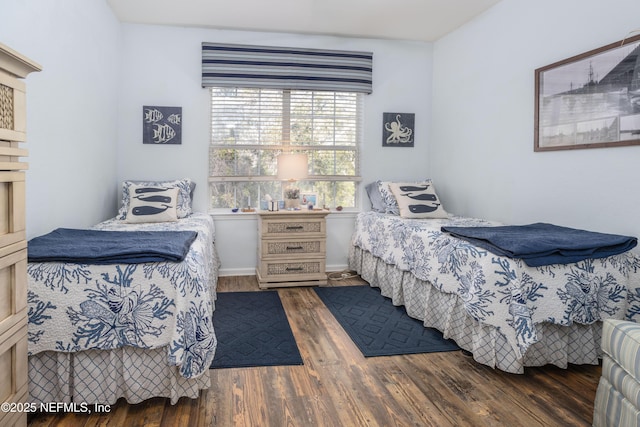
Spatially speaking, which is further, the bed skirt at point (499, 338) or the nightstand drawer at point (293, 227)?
the nightstand drawer at point (293, 227)

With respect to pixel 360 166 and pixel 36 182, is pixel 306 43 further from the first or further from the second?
pixel 36 182

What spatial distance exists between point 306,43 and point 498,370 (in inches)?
143

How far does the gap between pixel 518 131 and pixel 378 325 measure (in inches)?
76.9

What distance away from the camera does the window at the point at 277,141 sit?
456cm

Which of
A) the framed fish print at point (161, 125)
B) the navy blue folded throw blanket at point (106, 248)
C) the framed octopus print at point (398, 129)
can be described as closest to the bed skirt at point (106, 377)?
the navy blue folded throw blanket at point (106, 248)

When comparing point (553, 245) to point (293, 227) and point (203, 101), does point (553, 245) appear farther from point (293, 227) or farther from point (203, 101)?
point (203, 101)

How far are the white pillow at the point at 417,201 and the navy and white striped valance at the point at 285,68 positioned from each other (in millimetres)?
1246

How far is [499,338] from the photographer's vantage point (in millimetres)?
2381

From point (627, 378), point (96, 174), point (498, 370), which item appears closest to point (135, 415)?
point (498, 370)

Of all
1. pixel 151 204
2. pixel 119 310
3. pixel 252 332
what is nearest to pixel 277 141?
pixel 151 204

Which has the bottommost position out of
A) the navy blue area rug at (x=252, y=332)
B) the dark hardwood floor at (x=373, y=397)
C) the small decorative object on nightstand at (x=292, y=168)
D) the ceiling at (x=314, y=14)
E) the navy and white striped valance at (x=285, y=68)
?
the dark hardwood floor at (x=373, y=397)

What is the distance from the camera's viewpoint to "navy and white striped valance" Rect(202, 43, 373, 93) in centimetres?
440

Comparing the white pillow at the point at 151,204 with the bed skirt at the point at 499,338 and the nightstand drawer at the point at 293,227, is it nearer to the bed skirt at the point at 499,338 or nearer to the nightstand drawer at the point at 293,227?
the nightstand drawer at the point at 293,227

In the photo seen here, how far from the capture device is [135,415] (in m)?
1.93
